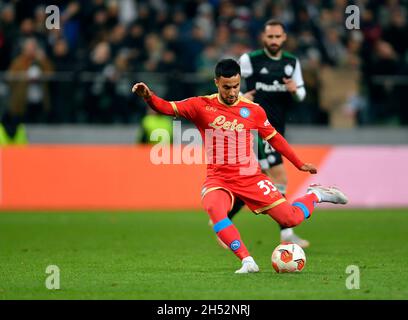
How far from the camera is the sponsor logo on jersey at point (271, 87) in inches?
524

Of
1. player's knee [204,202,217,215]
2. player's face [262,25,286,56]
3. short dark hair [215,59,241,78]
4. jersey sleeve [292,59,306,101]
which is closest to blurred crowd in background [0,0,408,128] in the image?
jersey sleeve [292,59,306,101]

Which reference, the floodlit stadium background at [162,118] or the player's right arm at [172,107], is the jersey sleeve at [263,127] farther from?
the floodlit stadium background at [162,118]

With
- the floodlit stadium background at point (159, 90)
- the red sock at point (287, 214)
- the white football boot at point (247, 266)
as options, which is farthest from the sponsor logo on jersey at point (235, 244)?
the floodlit stadium background at point (159, 90)

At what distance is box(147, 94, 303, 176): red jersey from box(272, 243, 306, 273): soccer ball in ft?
3.06

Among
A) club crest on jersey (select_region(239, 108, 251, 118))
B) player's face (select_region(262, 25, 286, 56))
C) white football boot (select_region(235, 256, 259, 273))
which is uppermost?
player's face (select_region(262, 25, 286, 56))

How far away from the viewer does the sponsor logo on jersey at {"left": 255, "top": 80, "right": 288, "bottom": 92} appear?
1331cm

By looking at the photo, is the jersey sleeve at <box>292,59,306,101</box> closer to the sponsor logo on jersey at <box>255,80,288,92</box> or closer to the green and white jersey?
the green and white jersey

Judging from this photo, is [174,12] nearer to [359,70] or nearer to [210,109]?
[359,70]

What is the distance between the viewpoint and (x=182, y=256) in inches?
482

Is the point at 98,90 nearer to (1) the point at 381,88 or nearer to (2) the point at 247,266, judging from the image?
(1) the point at 381,88

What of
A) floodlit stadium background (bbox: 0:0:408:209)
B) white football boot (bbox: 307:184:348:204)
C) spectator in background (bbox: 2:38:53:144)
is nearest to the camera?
white football boot (bbox: 307:184:348:204)

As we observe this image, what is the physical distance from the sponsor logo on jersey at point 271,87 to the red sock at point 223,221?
2959mm
